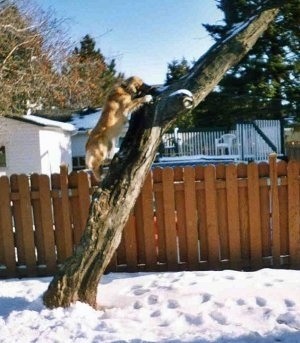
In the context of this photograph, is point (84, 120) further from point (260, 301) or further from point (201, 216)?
point (260, 301)

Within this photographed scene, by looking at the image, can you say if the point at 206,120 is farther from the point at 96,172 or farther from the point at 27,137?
the point at 96,172

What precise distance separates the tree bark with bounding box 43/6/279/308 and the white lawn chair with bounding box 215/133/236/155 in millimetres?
13419

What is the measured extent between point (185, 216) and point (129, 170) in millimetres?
1475

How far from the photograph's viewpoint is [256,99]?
2184cm

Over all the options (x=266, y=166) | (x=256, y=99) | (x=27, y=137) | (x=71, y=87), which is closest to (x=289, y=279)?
(x=266, y=166)

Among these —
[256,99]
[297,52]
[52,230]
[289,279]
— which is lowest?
[289,279]

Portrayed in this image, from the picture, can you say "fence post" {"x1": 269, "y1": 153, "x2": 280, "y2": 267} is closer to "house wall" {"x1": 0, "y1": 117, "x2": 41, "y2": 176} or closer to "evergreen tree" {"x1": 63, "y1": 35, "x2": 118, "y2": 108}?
"evergreen tree" {"x1": 63, "y1": 35, "x2": 118, "y2": 108}

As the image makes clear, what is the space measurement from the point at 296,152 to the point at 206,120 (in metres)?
8.15

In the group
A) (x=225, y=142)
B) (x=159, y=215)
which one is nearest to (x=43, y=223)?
(x=159, y=215)

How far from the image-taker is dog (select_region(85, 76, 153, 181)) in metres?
4.38

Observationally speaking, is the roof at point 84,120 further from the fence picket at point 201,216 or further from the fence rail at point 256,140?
the fence picket at point 201,216

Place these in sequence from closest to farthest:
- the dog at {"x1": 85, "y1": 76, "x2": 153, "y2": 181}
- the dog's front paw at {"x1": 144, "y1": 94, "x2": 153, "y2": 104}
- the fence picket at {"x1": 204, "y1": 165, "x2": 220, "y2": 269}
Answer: the dog's front paw at {"x1": 144, "y1": 94, "x2": 153, "y2": 104}
the dog at {"x1": 85, "y1": 76, "x2": 153, "y2": 181}
the fence picket at {"x1": 204, "y1": 165, "x2": 220, "y2": 269}

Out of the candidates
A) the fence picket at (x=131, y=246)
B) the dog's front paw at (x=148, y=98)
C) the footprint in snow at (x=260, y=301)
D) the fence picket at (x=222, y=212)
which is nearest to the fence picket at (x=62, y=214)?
the fence picket at (x=131, y=246)

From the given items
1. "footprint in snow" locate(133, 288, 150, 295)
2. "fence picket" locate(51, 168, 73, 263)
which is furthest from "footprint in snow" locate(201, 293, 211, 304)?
"fence picket" locate(51, 168, 73, 263)
